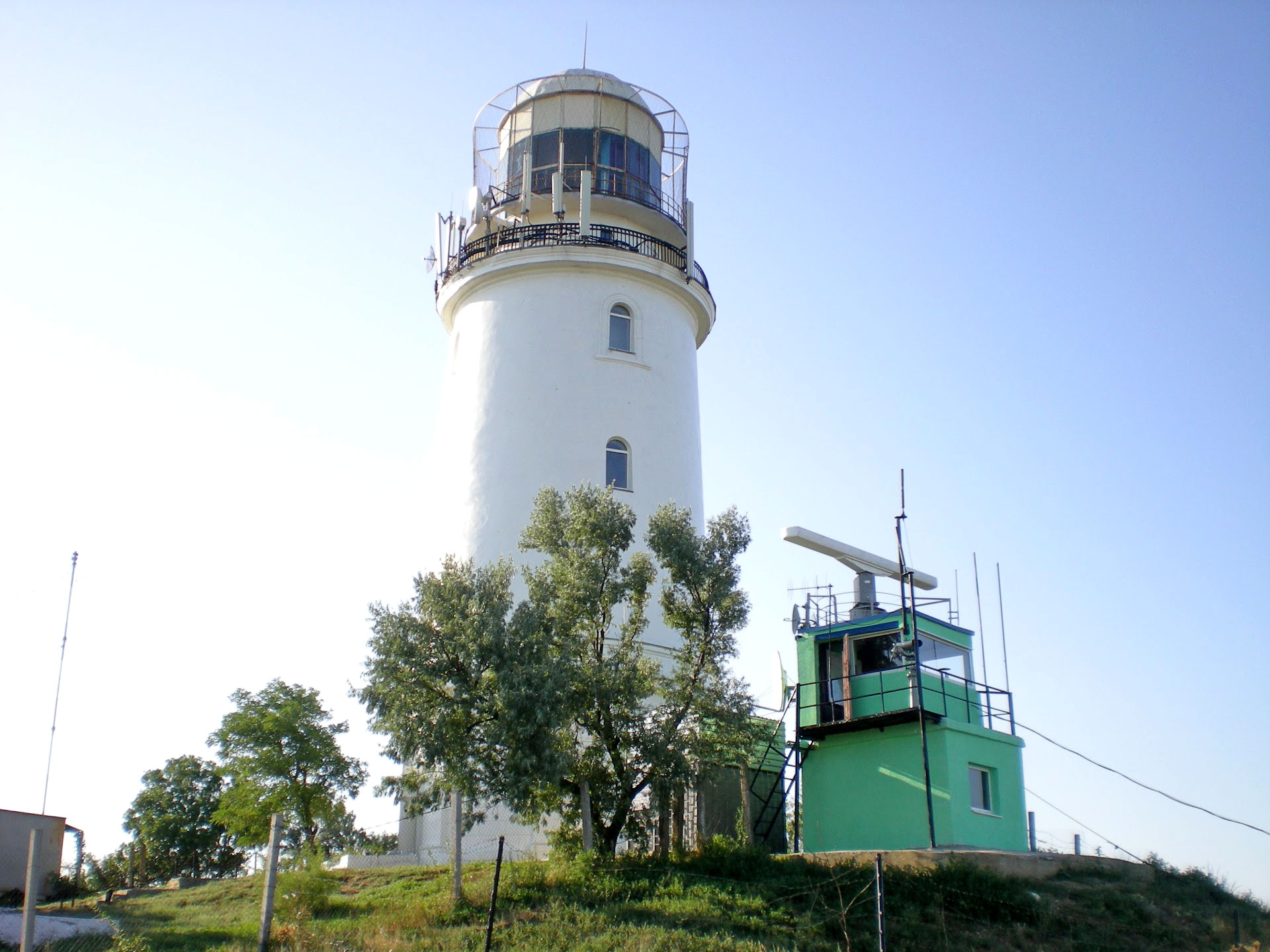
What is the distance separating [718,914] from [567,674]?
11.3 feet

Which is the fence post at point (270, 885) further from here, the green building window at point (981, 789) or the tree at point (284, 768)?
the green building window at point (981, 789)

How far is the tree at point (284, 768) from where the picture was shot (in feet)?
66.3

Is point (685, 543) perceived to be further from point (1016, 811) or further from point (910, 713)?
point (1016, 811)

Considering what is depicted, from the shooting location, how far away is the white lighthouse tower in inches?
944

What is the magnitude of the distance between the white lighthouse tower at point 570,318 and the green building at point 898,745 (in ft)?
11.3

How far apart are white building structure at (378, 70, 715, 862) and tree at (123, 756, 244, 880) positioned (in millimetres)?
4655

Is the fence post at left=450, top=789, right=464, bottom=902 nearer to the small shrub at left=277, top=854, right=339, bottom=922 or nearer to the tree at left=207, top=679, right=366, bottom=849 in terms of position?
the small shrub at left=277, top=854, right=339, bottom=922

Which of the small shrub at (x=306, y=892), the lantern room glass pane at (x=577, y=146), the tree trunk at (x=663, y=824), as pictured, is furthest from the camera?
the lantern room glass pane at (x=577, y=146)

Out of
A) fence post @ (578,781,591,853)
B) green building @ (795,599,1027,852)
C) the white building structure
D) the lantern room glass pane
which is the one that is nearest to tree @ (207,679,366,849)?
the white building structure

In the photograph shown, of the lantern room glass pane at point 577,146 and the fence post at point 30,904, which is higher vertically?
the lantern room glass pane at point 577,146

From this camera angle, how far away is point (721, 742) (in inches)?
680

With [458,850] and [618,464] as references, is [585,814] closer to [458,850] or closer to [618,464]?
[458,850]

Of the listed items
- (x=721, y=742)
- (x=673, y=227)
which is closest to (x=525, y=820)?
(x=721, y=742)

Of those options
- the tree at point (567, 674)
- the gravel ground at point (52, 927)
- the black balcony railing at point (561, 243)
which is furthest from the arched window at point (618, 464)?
the gravel ground at point (52, 927)
